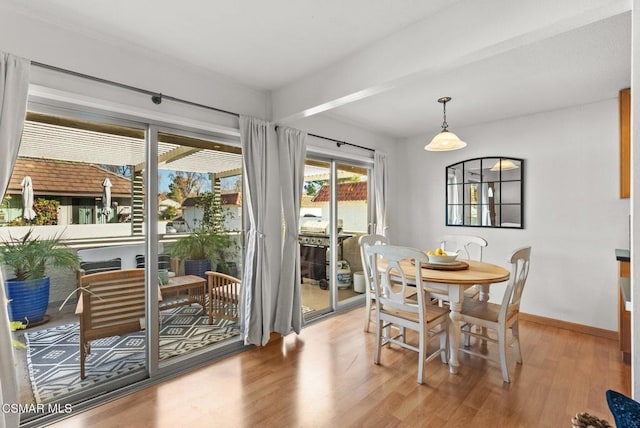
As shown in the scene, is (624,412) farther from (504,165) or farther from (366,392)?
(504,165)

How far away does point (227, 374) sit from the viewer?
254 centimetres

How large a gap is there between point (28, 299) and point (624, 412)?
3.08 metres

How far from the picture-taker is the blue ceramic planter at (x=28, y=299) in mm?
1980

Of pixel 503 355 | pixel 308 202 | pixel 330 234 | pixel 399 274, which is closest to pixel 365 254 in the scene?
pixel 399 274

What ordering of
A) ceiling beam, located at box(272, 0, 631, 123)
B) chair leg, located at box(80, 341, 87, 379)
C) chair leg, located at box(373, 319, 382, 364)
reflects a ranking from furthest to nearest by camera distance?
1. chair leg, located at box(373, 319, 382, 364)
2. chair leg, located at box(80, 341, 87, 379)
3. ceiling beam, located at box(272, 0, 631, 123)

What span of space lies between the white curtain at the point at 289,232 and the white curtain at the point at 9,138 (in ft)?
6.45

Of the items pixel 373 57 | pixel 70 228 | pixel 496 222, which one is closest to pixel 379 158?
pixel 496 222

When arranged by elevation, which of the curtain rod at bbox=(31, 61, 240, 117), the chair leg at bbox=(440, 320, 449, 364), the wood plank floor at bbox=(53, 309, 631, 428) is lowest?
the wood plank floor at bbox=(53, 309, 631, 428)

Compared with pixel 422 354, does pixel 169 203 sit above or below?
above

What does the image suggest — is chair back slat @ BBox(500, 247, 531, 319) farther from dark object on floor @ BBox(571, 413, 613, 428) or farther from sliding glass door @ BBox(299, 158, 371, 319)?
sliding glass door @ BBox(299, 158, 371, 319)

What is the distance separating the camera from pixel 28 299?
6.69 ft

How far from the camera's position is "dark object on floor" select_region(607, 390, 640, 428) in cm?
92

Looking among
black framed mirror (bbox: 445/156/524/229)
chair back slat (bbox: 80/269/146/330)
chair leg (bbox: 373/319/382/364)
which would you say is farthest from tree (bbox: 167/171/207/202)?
black framed mirror (bbox: 445/156/524/229)

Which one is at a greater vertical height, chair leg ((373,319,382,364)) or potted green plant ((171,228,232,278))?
potted green plant ((171,228,232,278))
